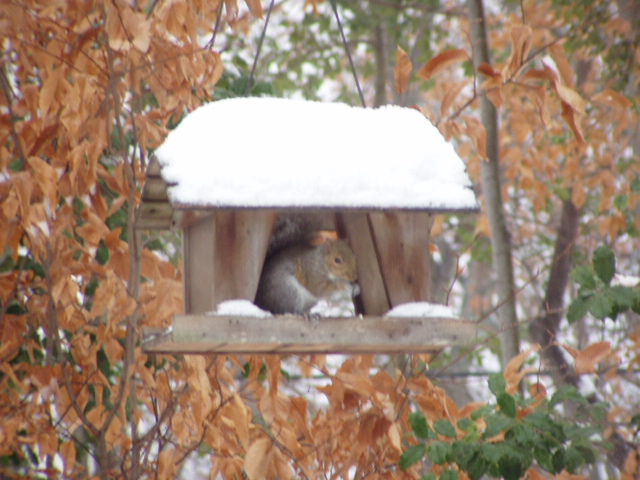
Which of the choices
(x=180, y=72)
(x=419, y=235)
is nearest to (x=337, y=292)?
(x=419, y=235)

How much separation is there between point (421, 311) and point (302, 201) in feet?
1.58

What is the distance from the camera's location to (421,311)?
200cm

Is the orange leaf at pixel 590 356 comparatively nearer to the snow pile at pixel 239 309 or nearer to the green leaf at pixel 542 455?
the green leaf at pixel 542 455

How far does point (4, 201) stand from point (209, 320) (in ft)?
2.59

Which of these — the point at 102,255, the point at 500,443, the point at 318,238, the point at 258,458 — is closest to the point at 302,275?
the point at 318,238

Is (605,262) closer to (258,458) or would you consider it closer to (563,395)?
(563,395)

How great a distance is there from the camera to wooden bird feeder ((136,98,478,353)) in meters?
1.76

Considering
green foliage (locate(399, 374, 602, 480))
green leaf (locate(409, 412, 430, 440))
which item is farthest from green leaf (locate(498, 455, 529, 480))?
green leaf (locate(409, 412, 430, 440))

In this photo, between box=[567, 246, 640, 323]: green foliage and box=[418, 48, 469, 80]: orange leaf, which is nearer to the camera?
box=[418, 48, 469, 80]: orange leaf

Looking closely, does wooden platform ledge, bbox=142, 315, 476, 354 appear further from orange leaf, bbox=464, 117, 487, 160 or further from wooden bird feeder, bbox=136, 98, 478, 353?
orange leaf, bbox=464, 117, 487, 160

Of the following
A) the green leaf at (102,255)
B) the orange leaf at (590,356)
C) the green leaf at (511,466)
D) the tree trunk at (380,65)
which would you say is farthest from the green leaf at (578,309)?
the tree trunk at (380,65)

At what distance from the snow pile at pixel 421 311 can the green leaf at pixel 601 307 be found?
0.57m

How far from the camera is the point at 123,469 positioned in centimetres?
233

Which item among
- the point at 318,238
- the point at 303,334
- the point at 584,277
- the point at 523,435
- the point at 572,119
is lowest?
the point at 523,435
